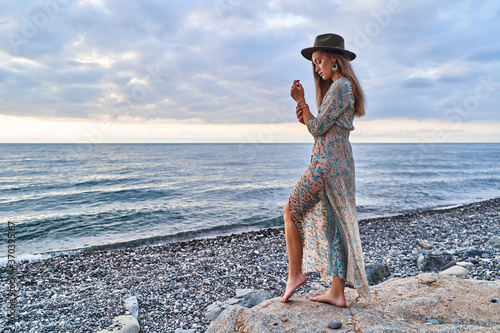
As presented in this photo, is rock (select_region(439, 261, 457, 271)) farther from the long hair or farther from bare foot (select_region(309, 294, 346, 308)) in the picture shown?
the long hair

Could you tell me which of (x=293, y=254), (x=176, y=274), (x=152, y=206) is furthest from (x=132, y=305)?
(x=152, y=206)

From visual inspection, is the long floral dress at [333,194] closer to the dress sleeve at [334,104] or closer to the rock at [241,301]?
the dress sleeve at [334,104]

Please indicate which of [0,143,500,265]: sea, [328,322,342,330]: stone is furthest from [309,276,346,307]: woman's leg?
[0,143,500,265]: sea

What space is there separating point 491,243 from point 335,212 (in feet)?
27.0

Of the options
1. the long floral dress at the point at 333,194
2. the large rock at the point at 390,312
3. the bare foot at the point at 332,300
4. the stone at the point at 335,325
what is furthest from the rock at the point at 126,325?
the stone at the point at 335,325

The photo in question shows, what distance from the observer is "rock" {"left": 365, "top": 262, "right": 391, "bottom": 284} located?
6139 mm

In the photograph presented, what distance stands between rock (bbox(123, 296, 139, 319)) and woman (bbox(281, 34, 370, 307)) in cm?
346

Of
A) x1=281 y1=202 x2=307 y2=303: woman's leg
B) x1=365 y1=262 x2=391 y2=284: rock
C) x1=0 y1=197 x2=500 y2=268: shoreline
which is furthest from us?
x1=0 y1=197 x2=500 y2=268: shoreline

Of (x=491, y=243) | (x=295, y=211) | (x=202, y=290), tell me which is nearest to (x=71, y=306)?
(x=202, y=290)

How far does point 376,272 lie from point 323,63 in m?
4.91

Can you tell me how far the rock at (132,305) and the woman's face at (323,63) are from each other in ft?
16.0

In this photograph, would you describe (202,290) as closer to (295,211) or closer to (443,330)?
(295,211)

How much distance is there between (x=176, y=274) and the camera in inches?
288

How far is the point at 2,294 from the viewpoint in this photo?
21.5 feet
